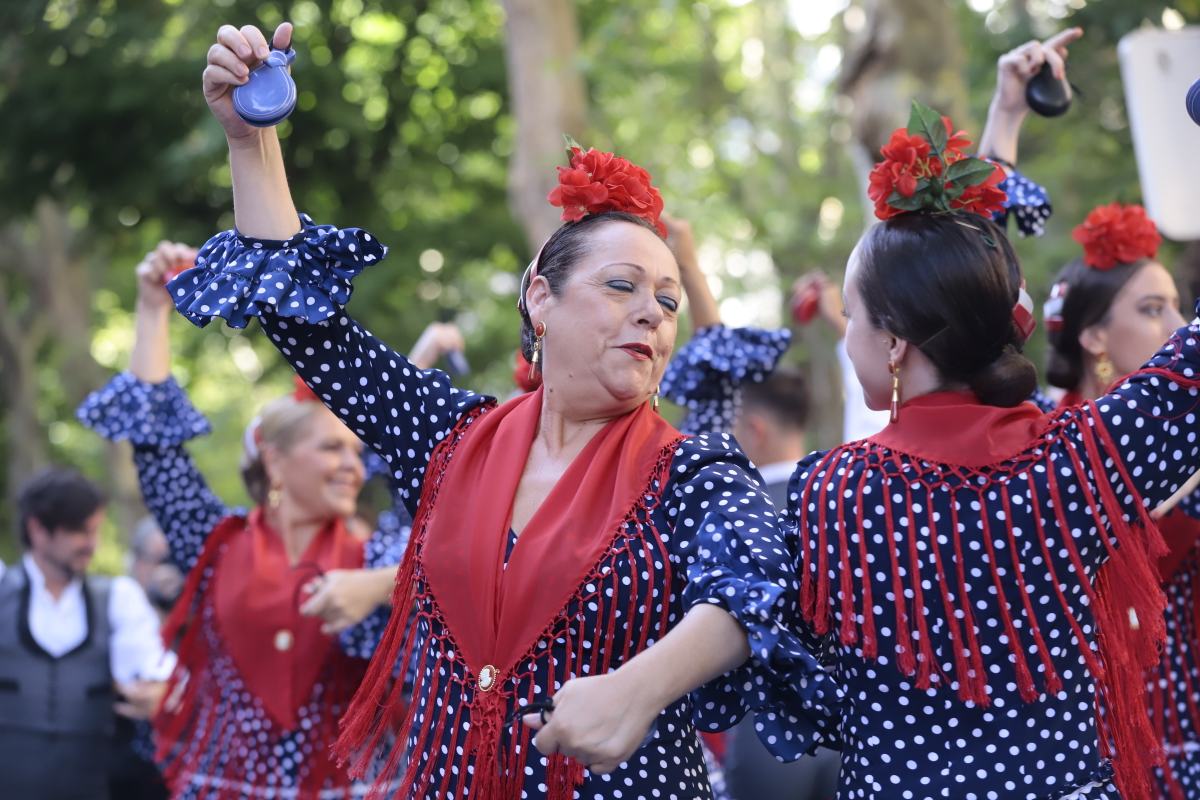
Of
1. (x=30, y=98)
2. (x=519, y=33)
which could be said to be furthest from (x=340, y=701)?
(x=30, y=98)

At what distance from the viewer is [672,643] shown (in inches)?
85.8

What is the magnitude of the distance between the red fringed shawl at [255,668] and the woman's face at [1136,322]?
2454 millimetres

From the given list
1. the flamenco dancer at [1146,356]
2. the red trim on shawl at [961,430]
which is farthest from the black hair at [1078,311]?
the red trim on shawl at [961,430]

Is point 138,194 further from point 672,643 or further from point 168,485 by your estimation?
point 672,643

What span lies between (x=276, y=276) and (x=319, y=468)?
215 cm

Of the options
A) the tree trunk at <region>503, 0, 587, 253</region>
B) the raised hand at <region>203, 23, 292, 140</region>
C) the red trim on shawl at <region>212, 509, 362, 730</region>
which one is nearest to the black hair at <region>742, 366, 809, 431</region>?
the red trim on shawl at <region>212, 509, 362, 730</region>

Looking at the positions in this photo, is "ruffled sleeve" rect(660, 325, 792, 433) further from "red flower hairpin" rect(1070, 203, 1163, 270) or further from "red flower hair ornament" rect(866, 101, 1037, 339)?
"red flower hair ornament" rect(866, 101, 1037, 339)

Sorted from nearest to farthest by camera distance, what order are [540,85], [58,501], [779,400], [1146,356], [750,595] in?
[750,595] → [1146,356] → [779,400] → [58,501] → [540,85]

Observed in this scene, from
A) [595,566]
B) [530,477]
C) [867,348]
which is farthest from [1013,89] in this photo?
[595,566]

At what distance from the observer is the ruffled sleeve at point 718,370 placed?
4172 mm

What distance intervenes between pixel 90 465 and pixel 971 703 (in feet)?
71.3

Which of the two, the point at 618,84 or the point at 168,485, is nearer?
the point at 168,485

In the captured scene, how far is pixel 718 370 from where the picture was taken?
4.18 m

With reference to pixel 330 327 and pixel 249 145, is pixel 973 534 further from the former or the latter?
pixel 249 145
